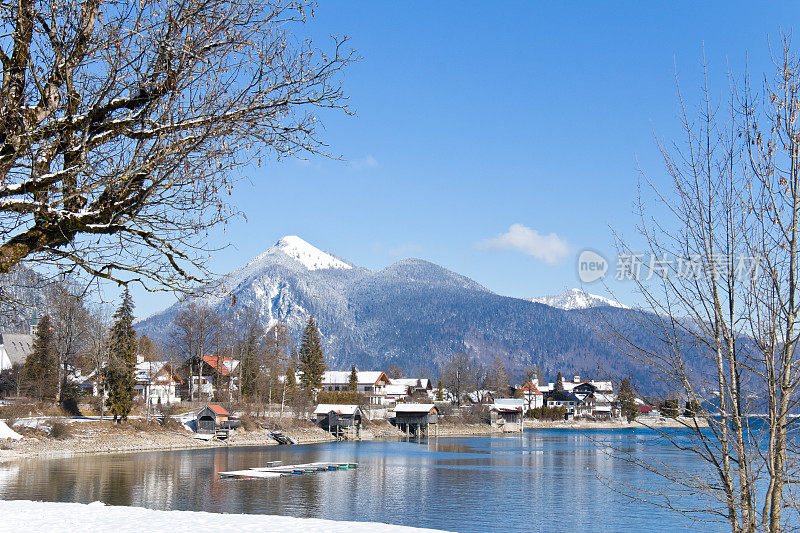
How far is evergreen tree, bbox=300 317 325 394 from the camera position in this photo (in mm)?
106438

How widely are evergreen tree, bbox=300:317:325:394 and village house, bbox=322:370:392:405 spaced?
13.6m

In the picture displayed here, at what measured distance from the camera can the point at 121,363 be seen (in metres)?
63.2

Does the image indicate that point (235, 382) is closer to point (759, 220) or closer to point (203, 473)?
point (203, 473)

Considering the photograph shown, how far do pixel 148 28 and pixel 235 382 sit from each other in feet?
Answer: 292

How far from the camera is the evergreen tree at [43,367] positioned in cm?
6519

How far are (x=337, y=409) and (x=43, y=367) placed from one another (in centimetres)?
3701

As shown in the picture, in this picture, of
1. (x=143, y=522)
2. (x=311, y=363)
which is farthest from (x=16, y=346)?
(x=143, y=522)

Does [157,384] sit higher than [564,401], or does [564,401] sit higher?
[157,384]

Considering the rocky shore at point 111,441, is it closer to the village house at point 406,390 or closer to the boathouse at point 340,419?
the boathouse at point 340,419

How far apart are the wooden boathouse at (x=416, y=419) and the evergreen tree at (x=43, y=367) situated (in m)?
50.6

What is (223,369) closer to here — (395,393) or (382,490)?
(395,393)

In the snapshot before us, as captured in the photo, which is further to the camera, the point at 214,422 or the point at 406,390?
the point at 406,390

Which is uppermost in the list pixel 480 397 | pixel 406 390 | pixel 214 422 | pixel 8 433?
pixel 8 433

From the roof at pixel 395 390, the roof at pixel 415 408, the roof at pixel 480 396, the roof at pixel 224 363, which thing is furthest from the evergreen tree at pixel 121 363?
the roof at pixel 480 396
